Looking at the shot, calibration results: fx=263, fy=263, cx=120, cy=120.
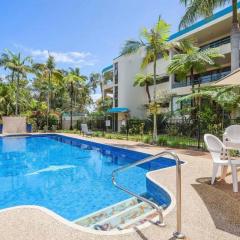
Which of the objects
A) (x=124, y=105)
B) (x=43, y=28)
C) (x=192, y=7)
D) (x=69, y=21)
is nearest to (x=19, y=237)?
(x=192, y=7)

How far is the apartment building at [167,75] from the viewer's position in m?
21.5

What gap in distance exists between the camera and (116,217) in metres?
5.21

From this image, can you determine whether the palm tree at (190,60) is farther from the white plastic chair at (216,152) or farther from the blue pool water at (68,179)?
the white plastic chair at (216,152)

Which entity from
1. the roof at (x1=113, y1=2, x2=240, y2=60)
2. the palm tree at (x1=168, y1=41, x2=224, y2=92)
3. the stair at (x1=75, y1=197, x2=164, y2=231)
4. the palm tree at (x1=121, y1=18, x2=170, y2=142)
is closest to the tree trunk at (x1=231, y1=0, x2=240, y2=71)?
the palm tree at (x1=168, y1=41, x2=224, y2=92)

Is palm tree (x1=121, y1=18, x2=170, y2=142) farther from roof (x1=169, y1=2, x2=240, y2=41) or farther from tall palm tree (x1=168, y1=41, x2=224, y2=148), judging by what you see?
roof (x1=169, y1=2, x2=240, y2=41)

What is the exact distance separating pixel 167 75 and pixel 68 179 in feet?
65.4

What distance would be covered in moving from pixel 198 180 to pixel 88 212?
276 cm

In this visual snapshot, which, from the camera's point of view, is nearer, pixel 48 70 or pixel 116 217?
Answer: pixel 116 217

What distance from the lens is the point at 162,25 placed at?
15688mm

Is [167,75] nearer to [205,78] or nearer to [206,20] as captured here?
[205,78]

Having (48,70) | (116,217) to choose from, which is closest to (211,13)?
(116,217)

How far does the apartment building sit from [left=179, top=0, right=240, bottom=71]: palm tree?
380cm

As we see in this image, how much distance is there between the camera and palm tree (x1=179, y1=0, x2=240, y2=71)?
14.3 metres

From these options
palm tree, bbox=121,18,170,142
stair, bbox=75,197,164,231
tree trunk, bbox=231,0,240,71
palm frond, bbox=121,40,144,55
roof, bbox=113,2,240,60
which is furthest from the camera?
roof, bbox=113,2,240,60
